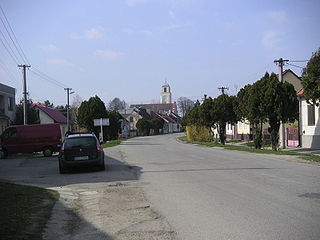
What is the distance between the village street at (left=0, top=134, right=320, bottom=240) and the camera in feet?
23.0

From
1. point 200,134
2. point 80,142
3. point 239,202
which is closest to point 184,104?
point 200,134

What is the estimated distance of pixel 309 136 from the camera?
35.7 meters

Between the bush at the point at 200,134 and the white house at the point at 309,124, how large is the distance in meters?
16.6

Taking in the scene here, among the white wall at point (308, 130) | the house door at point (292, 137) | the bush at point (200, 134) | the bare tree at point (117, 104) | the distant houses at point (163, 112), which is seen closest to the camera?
the white wall at point (308, 130)

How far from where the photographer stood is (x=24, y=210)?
8.87 meters

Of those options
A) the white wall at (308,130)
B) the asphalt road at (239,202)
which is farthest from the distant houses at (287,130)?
the asphalt road at (239,202)

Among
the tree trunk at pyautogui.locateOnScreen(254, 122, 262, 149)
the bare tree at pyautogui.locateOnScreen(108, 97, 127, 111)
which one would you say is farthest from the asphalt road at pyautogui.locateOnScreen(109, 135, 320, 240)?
the bare tree at pyautogui.locateOnScreen(108, 97, 127, 111)

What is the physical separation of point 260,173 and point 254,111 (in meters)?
16.9

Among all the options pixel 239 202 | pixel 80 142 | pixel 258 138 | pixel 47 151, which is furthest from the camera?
pixel 258 138

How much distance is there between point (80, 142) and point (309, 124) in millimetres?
23901

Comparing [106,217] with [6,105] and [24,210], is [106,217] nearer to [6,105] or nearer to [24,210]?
[24,210]

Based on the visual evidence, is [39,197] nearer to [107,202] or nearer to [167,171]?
[107,202]

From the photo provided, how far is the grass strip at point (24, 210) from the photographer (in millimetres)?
6878

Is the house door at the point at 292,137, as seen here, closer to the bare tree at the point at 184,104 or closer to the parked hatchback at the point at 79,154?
the parked hatchback at the point at 79,154
